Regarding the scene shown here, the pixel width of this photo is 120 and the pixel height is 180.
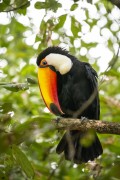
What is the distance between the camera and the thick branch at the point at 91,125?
2625 millimetres

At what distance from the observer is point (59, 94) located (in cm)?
404

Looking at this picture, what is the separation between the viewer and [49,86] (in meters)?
3.64

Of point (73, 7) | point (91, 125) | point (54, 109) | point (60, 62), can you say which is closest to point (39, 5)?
point (73, 7)

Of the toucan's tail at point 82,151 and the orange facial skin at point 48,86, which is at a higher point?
the orange facial skin at point 48,86

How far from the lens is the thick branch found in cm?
262

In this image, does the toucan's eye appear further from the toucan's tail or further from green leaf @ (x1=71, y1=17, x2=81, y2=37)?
the toucan's tail

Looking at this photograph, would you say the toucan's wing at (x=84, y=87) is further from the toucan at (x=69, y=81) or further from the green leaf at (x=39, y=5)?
the green leaf at (x=39, y=5)

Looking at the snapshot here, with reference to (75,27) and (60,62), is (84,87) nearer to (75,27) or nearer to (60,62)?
(60,62)

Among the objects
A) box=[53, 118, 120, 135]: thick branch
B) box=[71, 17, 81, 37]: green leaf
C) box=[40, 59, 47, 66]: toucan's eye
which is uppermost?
box=[71, 17, 81, 37]: green leaf

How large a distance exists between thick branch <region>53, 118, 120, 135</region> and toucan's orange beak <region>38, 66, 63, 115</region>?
1.30 ft

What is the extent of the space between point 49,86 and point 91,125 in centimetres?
100

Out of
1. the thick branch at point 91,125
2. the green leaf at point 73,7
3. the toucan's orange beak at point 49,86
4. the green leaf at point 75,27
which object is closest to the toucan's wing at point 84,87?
the toucan's orange beak at point 49,86

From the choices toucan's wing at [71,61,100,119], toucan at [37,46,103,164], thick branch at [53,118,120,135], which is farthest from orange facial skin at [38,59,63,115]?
thick branch at [53,118,120,135]

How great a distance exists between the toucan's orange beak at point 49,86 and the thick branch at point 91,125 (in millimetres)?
398
